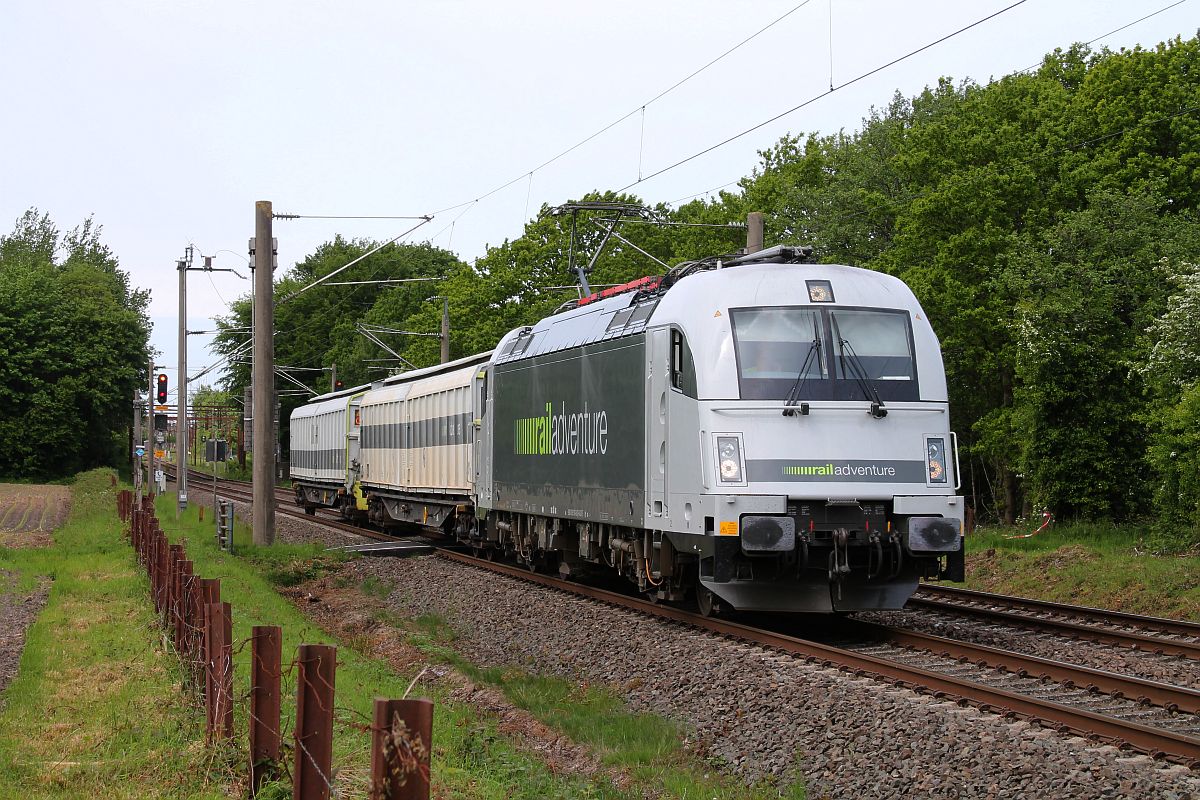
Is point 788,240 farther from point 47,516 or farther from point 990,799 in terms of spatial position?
point 990,799

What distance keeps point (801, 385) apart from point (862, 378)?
0.61m

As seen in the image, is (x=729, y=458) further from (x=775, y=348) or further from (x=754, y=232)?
(x=754, y=232)

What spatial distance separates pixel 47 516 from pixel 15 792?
3240cm

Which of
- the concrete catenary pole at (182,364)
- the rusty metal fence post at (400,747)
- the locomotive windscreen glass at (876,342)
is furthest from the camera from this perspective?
the concrete catenary pole at (182,364)

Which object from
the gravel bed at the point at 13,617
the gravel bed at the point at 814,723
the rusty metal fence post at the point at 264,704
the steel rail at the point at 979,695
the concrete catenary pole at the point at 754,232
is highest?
the concrete catenary pole at the point at 754,232

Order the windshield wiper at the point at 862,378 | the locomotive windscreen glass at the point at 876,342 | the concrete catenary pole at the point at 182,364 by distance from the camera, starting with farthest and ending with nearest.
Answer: the concrete catenary pole at the point at 182,364 → the locomotive windscreen glass at the point at 876,342 → the windshield wiper at the point at 862,378

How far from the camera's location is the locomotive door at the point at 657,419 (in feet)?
43.3

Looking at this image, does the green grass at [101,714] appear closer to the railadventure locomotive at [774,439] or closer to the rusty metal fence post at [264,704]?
the rusty metal fence post at [264,704]

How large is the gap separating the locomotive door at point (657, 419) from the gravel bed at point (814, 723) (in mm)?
1349

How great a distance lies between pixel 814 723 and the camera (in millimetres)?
8641

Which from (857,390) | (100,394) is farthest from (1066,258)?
(100,394)

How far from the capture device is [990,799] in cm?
678

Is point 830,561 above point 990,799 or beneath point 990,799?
above

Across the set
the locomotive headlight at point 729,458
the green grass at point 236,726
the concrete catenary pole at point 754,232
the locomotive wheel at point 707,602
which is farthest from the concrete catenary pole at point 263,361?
the locomotive headlight at point 729,458
